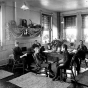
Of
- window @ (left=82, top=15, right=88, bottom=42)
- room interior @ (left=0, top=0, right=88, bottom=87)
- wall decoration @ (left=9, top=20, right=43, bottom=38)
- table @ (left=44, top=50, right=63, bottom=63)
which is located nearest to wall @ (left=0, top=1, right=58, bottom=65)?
room interior @ (left=0, top=0, right=88, bottom=87)

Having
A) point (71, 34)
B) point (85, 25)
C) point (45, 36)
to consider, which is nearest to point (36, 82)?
point (45, 36)

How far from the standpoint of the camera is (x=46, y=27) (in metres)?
9.32

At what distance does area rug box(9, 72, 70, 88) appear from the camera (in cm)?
384

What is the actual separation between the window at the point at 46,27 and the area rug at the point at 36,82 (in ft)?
15.5

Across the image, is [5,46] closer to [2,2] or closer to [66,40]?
[2,2]

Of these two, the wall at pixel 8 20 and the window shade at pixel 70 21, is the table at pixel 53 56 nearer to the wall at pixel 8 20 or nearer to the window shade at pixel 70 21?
the wall at pixel 8 20

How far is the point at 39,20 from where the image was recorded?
842cm

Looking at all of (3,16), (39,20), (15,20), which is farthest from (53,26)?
(3,16)

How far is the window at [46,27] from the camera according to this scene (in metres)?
9.00

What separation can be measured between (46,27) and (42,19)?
0.77 m

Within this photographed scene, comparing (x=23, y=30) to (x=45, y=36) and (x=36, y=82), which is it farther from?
(x=36, y=82)

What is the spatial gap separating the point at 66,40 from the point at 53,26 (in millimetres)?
1601

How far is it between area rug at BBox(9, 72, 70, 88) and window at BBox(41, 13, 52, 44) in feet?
15.5

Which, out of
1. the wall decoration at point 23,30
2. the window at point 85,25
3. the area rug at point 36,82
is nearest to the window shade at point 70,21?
the window at point 85,25
